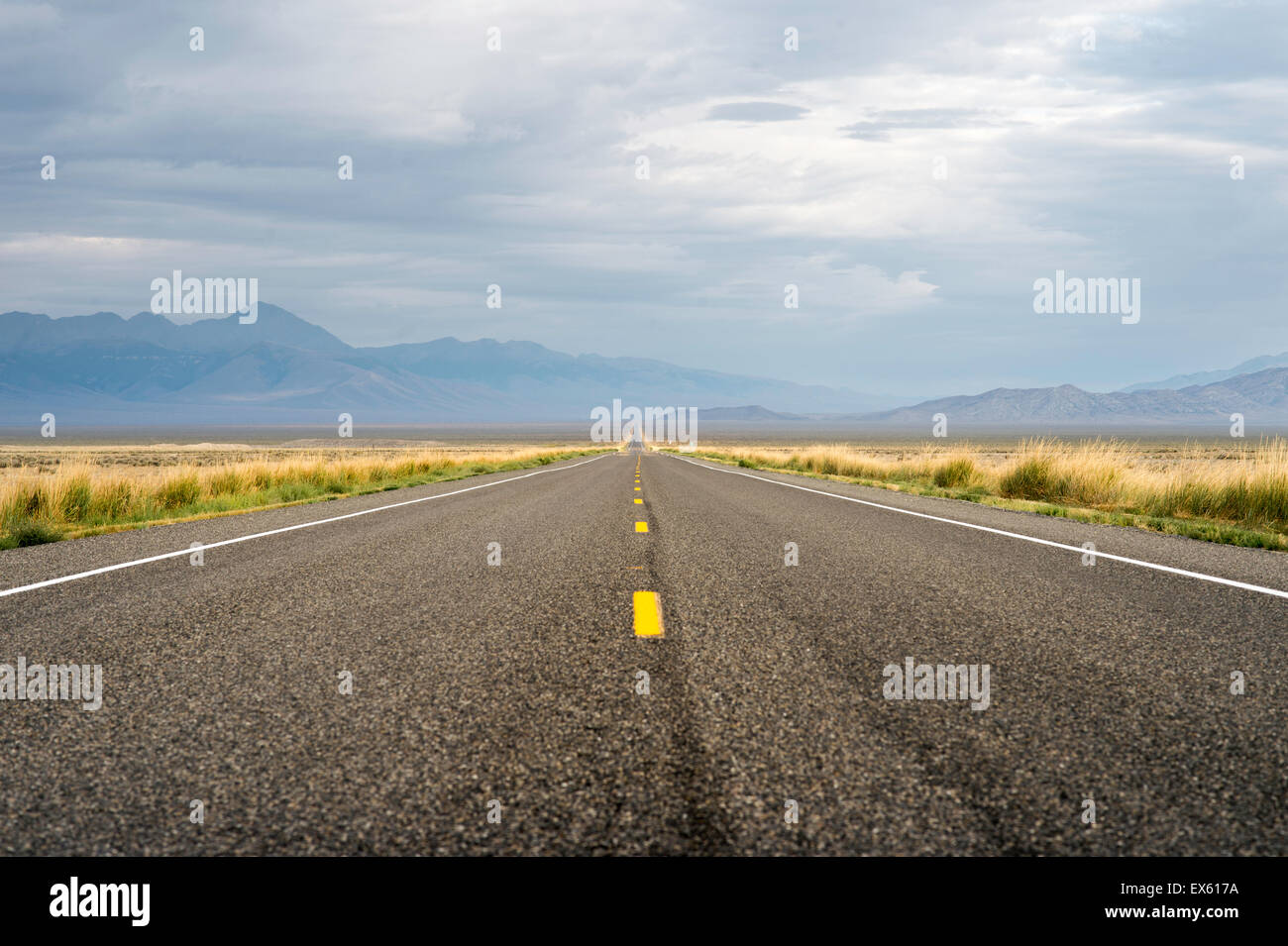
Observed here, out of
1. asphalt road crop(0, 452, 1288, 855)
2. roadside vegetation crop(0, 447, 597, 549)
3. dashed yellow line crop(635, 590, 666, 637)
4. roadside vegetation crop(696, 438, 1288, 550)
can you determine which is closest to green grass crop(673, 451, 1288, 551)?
roadside vegetation crop(696, 438, 1288, 550)

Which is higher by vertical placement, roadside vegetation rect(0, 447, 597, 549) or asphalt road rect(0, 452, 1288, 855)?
roadside vegetation rect(0, 447, 597, 549)

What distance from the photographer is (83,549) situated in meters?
9.98

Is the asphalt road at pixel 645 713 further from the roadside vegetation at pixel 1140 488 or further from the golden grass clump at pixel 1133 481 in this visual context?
the golden grass clump at pixel 1133 481

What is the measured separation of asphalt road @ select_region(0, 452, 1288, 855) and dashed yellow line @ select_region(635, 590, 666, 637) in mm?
62

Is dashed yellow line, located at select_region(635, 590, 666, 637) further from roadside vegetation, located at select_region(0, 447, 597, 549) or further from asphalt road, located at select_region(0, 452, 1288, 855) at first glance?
roadside vegetation, located at select_region(0, 447, 597, 549)

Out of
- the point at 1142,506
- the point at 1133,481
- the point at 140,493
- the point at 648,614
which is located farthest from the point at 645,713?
the point at 1133,481

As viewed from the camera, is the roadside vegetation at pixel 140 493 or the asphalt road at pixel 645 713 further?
the roadside vegetation at pixel 140 493

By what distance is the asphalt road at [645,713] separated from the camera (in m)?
2.86

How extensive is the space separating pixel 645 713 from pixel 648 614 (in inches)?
86.9

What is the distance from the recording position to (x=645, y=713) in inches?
155

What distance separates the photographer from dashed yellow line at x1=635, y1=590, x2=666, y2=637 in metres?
5.61

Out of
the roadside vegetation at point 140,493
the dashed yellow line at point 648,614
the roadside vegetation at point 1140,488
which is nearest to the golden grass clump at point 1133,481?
the roadside vegetation at point 1140,488

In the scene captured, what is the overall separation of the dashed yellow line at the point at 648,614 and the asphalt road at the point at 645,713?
6 cm
